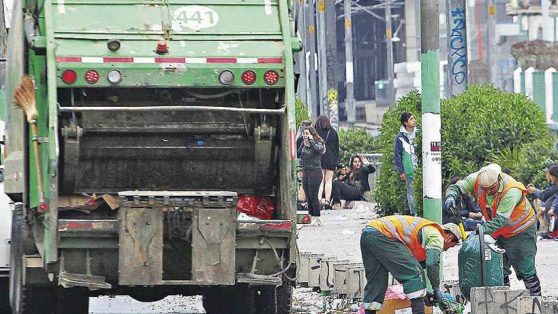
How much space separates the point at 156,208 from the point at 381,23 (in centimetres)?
6951

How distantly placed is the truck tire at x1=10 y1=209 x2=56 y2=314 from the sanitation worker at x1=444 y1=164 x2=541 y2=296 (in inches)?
126

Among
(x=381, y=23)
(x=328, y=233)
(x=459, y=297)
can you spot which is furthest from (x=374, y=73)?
(x=459, y=297)

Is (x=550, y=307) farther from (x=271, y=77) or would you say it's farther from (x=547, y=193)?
(x=547, y=193)

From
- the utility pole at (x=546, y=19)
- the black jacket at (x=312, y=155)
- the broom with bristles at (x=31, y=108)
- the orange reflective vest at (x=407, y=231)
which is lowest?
the orange reflective vest at (x=407, y=231)

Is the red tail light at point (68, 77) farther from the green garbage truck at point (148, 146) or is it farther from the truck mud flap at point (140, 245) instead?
the truck mud flap at point (140, 245)

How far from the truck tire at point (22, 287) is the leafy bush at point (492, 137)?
28.2 feet

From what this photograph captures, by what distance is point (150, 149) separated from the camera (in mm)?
12195

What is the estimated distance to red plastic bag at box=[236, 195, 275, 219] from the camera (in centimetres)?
1237

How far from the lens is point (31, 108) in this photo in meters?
11.7

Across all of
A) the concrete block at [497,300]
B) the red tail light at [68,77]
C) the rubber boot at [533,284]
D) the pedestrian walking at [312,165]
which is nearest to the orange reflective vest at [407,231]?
the concrete block at [497,300]

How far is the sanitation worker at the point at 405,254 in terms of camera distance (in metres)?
11.4

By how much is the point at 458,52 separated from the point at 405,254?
13154mm

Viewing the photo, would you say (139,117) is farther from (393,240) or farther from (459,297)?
(459,297)

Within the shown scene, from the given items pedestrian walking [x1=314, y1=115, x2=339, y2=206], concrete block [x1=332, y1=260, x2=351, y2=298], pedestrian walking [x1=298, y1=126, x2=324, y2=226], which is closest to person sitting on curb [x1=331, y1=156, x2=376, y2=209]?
pedestrian walking [x1=314, y1=115, x2=339, y2=206]
